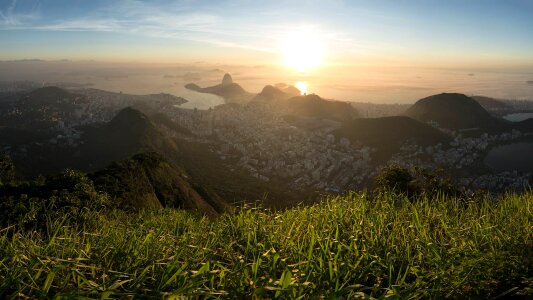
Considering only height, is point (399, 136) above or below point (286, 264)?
below

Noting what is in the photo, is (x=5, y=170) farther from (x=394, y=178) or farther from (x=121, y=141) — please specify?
(x=121, y=141)

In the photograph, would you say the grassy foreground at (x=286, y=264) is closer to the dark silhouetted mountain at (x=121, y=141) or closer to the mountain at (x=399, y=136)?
the dark silhouetted mountain at (x=121, y=141)

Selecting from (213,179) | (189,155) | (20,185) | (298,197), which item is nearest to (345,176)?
(298,197)

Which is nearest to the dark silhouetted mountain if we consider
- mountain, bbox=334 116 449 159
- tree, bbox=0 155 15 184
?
tree, bbox=0 155 15 184

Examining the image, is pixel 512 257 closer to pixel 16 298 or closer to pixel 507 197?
pixel 507 197

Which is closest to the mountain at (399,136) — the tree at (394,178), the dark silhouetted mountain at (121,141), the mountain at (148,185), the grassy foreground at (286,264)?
the dark silhouetted mountain at (121,141)

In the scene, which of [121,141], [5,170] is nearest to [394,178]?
[5,170]
